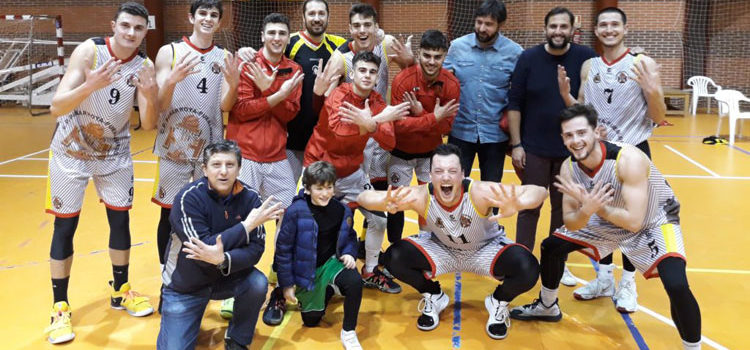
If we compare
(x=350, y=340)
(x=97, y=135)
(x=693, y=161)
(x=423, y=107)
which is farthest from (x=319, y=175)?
(x=693, y=161)

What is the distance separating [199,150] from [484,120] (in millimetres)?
2343

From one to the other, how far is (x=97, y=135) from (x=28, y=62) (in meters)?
16.0

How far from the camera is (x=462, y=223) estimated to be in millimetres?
4316

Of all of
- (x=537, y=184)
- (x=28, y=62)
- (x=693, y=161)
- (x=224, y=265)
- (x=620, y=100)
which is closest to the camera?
(x=224, y=265)

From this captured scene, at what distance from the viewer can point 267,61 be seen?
15.5ft

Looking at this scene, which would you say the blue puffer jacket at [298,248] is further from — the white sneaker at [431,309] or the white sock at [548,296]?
the white sock at [548,296]

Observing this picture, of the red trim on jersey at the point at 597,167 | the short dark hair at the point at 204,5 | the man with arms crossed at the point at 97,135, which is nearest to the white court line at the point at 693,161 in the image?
the red trim on jersey at the point at 597,167

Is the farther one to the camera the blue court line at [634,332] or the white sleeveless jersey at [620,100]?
the white sleeveless jersey at [620,100]

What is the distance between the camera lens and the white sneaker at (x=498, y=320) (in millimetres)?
4348

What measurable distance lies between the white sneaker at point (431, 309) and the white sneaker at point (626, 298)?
1350 millimetres

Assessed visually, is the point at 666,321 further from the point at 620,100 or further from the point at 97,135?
the point at 97,135

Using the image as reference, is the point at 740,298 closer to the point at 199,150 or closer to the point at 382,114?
the point at 382,114

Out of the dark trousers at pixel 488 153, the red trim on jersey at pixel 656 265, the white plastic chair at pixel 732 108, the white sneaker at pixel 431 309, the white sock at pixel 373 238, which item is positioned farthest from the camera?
the white plastic chair at pixel 732 108

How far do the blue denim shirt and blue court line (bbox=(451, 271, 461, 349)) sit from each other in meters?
1.26
